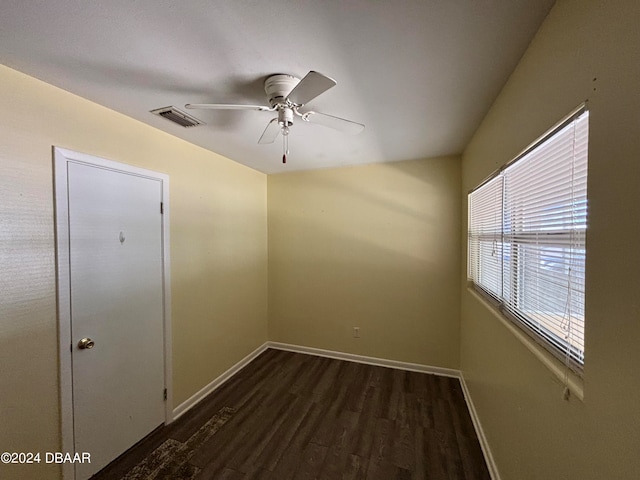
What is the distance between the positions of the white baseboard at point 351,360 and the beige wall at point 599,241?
0.74m

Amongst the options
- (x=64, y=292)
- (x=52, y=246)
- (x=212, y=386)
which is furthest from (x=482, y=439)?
(x=52, y=246)

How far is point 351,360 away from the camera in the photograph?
319cm

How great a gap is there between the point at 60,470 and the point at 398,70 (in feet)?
9.86

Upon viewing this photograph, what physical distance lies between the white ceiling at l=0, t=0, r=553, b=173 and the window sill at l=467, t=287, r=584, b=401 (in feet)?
4.52

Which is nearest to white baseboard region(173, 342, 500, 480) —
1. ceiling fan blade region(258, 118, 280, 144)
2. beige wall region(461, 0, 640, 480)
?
beige wall region(461, 0, 640, 480)

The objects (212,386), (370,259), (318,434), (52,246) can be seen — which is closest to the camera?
(52,246)

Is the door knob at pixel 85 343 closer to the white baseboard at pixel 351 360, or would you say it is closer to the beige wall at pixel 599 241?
the white baseboard at pixel 351 360

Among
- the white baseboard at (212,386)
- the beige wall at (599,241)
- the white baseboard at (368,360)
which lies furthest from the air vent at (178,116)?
the white baseboard at (368,360)

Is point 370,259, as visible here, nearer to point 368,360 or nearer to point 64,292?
point 368,360

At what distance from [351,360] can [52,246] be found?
3052 millimetres

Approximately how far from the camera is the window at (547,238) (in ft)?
2.80

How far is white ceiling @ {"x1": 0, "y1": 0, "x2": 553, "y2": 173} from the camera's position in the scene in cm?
96

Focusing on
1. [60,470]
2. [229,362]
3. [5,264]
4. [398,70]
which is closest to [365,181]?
[398,70]

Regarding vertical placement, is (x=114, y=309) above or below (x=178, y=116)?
below
